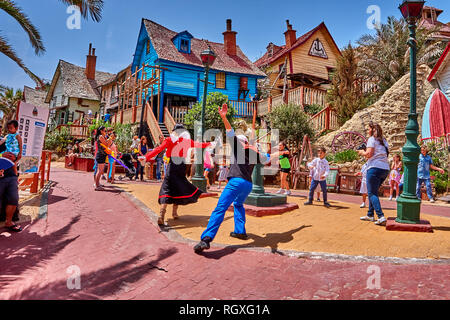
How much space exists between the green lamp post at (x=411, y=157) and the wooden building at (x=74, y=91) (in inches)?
1365

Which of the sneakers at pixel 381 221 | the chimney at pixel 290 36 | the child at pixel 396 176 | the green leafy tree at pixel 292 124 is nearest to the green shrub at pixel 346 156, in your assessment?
the green leafy tree at pixel 292 124

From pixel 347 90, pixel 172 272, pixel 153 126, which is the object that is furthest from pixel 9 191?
pixel 347 90

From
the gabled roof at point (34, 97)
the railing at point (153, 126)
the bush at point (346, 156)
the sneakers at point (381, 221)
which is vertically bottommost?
the sneakers at point (381, 221)

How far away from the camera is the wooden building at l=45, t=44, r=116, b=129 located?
36128mm

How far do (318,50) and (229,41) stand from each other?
803cm

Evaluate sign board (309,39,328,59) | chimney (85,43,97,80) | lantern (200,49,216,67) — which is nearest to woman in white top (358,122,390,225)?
lantern (200,49,216,67)

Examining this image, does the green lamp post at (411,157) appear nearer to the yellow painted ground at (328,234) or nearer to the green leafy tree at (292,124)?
the yellow painted ground at (328,234)

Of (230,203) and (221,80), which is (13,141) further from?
(221,80)

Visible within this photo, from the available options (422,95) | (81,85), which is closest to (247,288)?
(422,95)

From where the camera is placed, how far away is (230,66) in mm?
24547

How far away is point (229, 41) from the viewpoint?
26641 millimetres

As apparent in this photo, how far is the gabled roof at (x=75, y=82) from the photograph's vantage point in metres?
36.0
